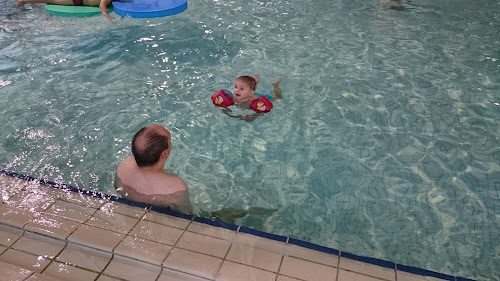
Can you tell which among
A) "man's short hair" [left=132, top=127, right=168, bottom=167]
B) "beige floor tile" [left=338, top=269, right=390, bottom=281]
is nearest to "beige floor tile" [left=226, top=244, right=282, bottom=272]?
"beige floor tile" [left=338, top=269, right=390, bottom=281]

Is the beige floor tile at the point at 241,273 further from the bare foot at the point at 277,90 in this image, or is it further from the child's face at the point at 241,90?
the bare foot at the point at 277,90

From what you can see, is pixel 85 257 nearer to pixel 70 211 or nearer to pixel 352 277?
pixel 70 211

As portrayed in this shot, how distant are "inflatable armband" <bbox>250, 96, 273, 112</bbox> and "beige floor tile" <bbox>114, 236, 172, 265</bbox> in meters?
2.31

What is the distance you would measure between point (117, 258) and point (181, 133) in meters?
2.11

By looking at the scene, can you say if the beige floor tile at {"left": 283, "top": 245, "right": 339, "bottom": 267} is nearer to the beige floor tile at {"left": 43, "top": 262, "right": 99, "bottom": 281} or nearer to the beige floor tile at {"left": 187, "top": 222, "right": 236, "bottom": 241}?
the beige floor tile at {"left": 187, "top": 222, "right": 236, "bottom": 241}

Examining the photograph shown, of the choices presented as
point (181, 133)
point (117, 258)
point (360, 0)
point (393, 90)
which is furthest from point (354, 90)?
point (360, 0)

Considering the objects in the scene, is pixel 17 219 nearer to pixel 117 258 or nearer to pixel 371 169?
pixel 117 258

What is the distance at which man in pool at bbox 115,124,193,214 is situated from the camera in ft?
8.93

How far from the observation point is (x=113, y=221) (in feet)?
8.55

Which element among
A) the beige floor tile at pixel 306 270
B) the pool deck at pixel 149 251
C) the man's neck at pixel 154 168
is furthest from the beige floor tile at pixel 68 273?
the beige floor tile at pixel 306 270

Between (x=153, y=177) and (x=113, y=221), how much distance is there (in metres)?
0.41

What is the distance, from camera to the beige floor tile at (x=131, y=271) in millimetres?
2250

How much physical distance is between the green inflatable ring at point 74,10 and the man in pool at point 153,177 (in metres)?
4.95

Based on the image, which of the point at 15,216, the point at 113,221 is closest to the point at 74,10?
the point at 15,216
